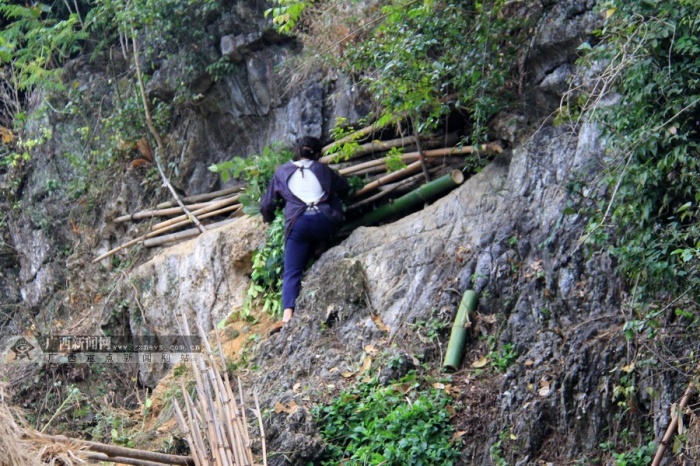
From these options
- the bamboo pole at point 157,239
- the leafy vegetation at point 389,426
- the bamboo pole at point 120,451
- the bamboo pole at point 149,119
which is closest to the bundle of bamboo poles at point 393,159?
the bamboo pole at point 157,239

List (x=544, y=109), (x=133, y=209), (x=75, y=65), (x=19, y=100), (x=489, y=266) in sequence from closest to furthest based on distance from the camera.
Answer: (x=489, y=266) < (x=544, y=109) < (x=133, y=209) < (x=75, y=65) < (x=19, y=100)

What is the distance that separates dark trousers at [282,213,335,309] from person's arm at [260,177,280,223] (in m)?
0.42

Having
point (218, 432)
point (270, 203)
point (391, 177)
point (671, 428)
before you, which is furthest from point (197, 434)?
point (391, 177)

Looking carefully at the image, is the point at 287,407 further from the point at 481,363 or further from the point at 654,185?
the point at 654,185

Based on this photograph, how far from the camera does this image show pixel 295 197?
866 cm

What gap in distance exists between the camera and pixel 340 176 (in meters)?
9.02

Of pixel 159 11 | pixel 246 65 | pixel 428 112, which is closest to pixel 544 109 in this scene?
pixel 428 112

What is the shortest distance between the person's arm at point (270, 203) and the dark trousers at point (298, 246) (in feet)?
1.38

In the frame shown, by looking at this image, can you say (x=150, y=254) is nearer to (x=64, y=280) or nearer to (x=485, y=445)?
(x=64, y=280)

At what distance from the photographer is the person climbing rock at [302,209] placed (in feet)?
28.3

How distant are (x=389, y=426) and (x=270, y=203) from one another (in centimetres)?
306

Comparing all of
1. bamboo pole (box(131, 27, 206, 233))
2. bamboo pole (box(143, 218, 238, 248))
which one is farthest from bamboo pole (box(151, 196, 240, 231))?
bamboo pole (box(131, 27, 206, 233))

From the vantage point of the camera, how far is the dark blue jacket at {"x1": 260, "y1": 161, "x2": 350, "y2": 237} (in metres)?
8.65

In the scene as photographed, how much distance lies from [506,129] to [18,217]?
8.47 metres
